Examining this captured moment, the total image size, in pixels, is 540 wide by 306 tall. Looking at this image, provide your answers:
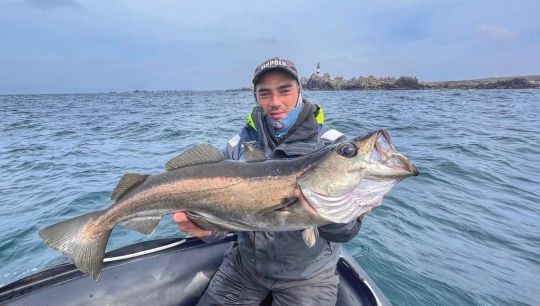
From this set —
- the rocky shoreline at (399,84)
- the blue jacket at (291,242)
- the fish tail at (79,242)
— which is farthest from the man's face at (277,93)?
the rocky shoreline at (399,84)

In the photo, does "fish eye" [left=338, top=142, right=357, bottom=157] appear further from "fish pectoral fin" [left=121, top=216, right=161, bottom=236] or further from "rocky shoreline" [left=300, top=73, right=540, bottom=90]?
"rocky shoreline" [left=300, top=73, right=540, bottom=90]

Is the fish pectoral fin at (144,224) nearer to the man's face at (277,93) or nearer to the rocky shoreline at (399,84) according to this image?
the man's face at (277,93)

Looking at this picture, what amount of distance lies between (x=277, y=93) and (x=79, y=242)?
249 cm

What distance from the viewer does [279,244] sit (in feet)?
12.2

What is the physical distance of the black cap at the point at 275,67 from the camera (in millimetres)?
4090

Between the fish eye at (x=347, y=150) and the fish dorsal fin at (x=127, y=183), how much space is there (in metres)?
1.82

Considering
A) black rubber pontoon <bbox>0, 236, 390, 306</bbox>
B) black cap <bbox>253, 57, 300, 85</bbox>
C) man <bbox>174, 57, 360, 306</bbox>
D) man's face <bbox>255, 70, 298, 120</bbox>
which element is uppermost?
black cap <bbox>253, 57, 300, 85</bbox>

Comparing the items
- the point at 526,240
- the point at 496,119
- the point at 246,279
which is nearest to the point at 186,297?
the point at 246,279

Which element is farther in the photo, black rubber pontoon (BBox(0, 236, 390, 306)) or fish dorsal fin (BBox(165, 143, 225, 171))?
black rubber pontoon (BBox(0, 236, 390, 306))

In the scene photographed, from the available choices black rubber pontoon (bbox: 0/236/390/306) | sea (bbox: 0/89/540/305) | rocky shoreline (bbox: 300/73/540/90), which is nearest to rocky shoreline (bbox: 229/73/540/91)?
rocky shoreline (bbox: 300/73/540/90)

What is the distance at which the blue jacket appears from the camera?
3725mm

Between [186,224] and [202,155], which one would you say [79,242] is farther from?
[202,155]

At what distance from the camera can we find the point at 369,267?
646 cm

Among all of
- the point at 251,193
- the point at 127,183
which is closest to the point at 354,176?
the point at 251,193
